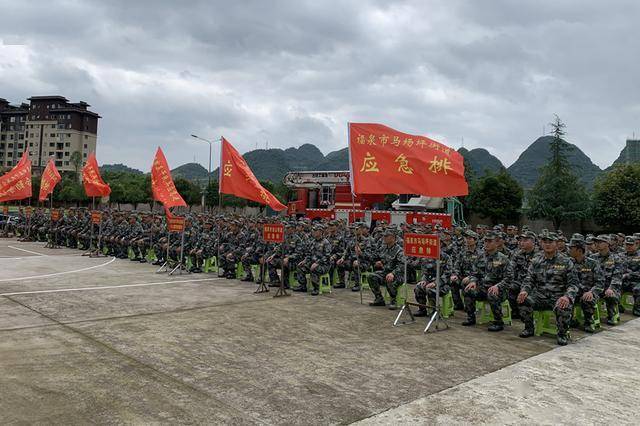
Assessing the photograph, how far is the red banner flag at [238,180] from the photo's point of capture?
12234 mm

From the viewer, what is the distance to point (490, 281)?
8.63 m

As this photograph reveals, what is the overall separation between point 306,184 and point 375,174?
60.3 feet

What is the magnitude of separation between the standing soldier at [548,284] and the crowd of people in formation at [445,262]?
0.05 feet

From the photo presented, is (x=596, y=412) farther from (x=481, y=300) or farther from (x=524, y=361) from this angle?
(x=481, y=300)

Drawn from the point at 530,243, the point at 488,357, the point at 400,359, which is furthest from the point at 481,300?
the point at 400,359

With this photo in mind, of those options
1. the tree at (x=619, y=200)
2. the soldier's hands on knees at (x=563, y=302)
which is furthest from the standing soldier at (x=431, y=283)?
the tree at (x=619, y=200)

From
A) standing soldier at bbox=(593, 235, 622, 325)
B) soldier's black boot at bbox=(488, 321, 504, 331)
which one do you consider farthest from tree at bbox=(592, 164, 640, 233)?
soldier's black boot at bbox=(488, 321, 504, 331)

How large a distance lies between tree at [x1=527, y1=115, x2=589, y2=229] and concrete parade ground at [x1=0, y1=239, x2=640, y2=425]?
27.1 m

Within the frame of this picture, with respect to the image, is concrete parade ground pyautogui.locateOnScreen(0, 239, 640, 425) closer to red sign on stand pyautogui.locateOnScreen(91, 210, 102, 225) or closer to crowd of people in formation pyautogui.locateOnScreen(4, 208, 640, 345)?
crowd of people in formation pyautogui.locateOnScreen(4, 208, 640, 345)

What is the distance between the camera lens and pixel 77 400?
461 cm

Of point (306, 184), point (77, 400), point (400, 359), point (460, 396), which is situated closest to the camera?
point (77, 400)

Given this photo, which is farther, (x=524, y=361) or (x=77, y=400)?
(x=524, y=361)

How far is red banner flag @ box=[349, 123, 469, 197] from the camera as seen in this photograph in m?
9.65

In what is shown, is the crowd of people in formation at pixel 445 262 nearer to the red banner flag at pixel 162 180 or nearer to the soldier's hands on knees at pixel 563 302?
the soldier's hands on knees at pixel 563 302
